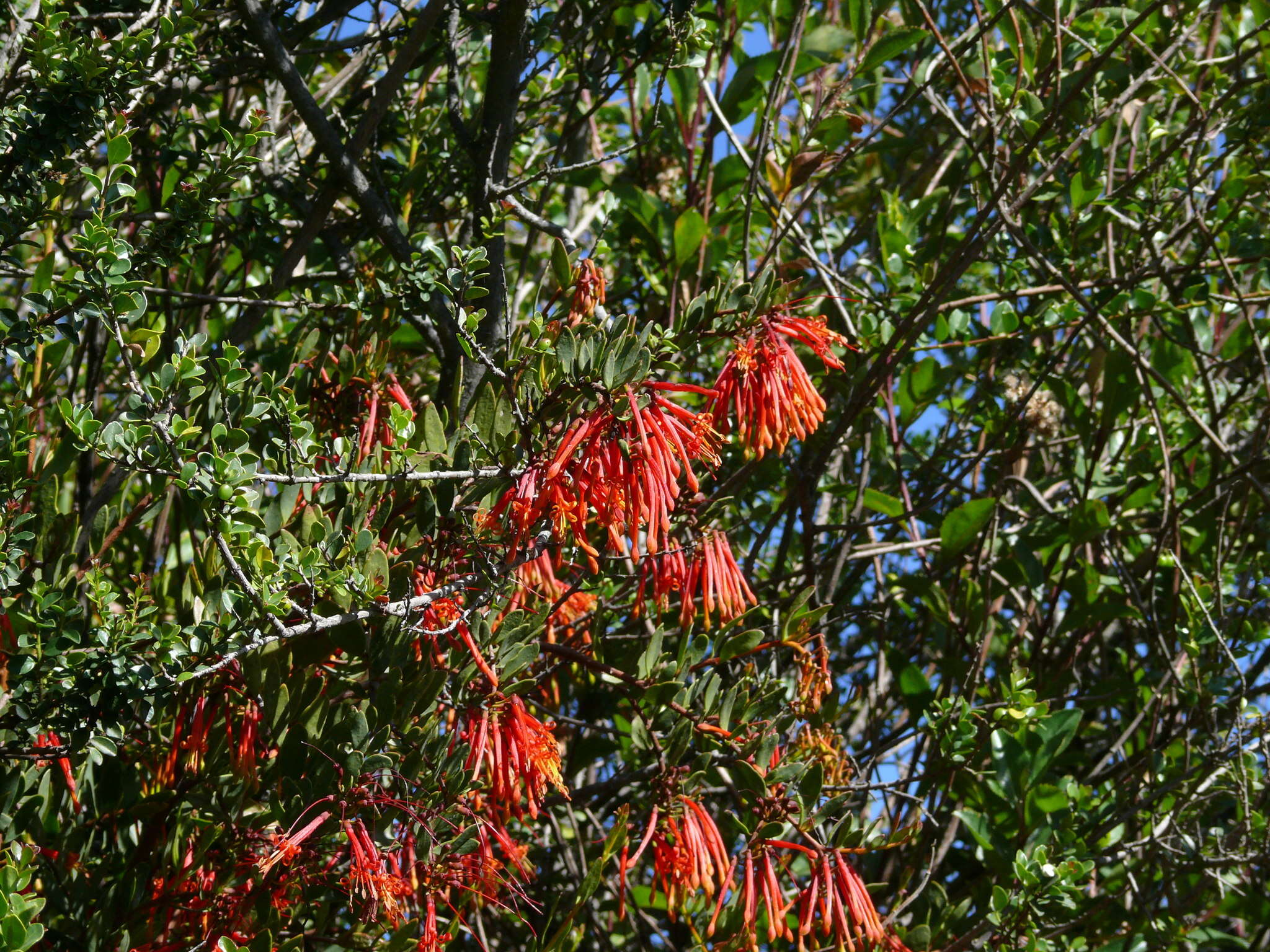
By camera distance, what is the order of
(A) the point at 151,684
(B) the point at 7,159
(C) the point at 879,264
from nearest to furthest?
(A) the point at 151,684
(B) the point at 7,159
(C) the point at 879,264

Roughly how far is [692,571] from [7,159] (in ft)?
3.21

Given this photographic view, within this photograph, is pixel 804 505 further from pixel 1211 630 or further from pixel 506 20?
pixel 506 20

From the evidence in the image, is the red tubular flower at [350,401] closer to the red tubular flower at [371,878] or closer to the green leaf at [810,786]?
the red tubular flower at [371,878]

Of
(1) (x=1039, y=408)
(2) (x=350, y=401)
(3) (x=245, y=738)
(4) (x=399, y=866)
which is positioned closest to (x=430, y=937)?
(4) (x=399, y=866)

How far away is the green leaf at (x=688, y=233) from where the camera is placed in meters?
1.96

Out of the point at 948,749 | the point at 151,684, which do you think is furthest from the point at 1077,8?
the point at 151,684

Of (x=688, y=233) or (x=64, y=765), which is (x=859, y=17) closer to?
(x=688, y=233)

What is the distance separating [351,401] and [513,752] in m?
0.58

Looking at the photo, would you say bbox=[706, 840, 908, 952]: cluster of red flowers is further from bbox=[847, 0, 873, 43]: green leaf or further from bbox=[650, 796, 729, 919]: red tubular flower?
bbox=[847, 0, 873, 43]: green leaf

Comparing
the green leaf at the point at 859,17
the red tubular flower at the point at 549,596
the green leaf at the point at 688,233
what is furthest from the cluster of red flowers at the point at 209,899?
the green leaf at the point at 859,17

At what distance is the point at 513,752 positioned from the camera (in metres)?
1.45

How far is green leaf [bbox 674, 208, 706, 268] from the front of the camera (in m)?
1.96

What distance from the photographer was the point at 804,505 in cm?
205

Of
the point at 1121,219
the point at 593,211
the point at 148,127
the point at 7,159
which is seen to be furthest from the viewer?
the point at 593,211
